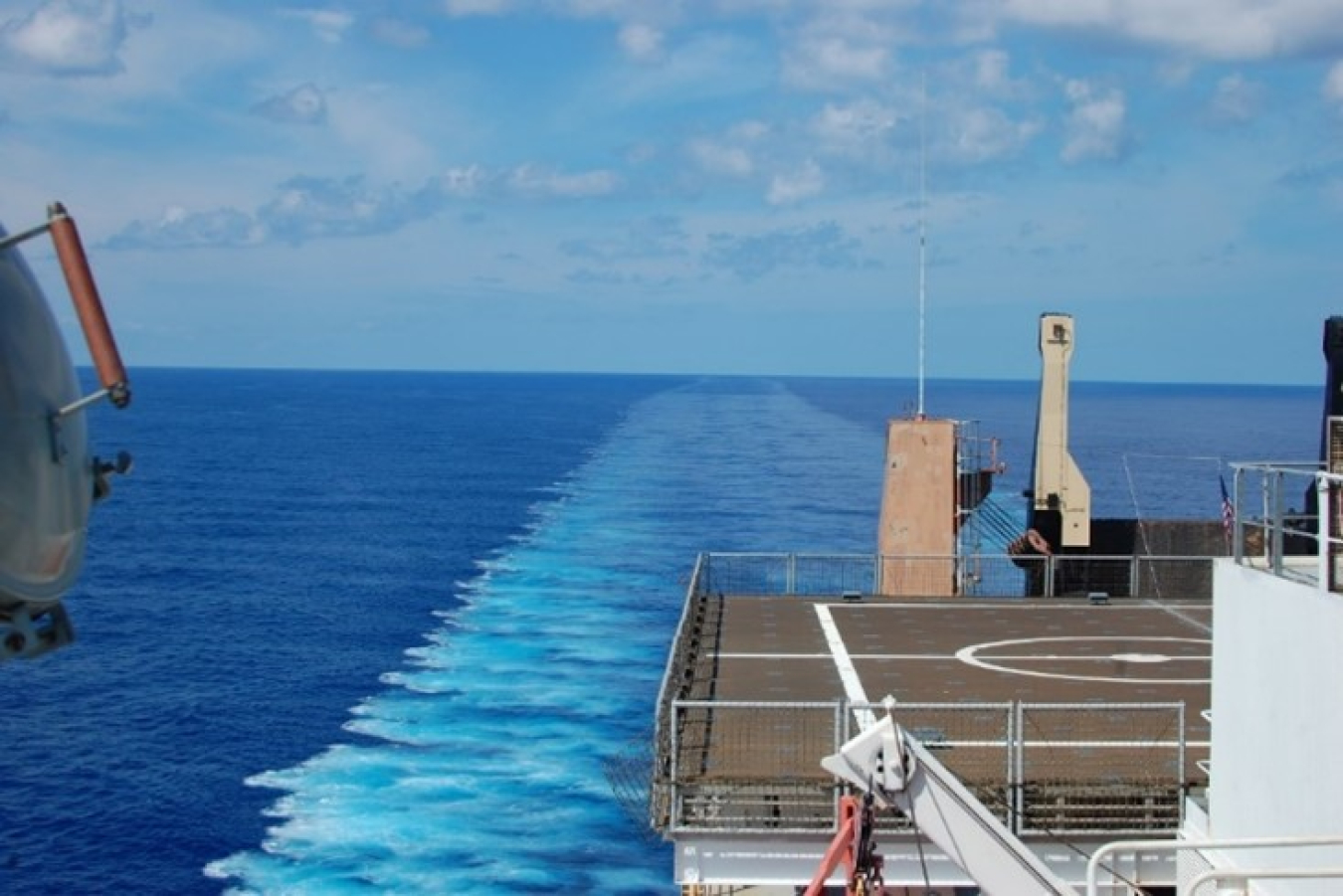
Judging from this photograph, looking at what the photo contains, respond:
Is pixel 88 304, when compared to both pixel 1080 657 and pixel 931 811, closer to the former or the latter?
pixel 931 811

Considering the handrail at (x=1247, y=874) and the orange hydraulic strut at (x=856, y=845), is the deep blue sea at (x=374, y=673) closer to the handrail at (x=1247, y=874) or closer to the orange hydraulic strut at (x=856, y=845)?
the orange hydraulic strut at (x=856, y=845)

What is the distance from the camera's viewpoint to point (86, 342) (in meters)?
5.66

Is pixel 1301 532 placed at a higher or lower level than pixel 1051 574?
higher

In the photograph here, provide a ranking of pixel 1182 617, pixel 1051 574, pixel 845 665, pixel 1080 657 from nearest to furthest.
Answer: pixel 845 665
pixel 1080 657
pixel 1182 617
pixel 1051 574

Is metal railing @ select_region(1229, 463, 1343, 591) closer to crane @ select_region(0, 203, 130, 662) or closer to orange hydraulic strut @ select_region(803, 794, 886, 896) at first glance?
orange hydraulic strut @ select_region(803, 794, 886, 896)

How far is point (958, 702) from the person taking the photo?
22.2m

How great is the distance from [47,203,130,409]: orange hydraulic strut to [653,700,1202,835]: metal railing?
10935 millimetres

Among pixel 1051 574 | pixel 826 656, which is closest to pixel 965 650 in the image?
pixel 826 656

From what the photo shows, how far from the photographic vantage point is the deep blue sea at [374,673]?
31812 mm

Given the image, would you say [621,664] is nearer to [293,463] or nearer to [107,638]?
[107,638]

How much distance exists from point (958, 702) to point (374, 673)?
28476mm

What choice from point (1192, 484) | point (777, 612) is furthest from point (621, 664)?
point (1192, 484)

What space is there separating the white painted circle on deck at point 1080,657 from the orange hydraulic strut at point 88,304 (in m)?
20.8

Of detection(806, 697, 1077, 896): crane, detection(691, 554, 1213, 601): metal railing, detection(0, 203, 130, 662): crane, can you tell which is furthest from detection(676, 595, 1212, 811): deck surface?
detection(0, 203, 130, 662): crane
